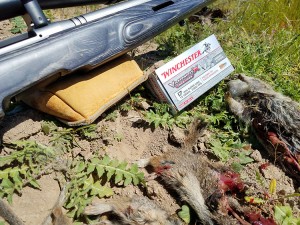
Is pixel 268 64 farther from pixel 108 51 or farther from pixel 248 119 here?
pixel 108 51

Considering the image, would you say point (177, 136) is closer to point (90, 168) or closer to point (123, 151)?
point (123, 151)

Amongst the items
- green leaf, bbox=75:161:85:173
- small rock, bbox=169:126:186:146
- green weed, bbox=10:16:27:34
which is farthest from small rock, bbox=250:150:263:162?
green weed, bbox=10:16:27:34

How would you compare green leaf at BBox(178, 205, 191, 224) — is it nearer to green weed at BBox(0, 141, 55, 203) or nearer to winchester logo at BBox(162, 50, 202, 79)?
green weed at BBox(0, 141, 55, 203)

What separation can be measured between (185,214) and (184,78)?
29.1 inches

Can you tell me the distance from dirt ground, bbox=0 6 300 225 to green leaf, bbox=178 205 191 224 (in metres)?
0.05

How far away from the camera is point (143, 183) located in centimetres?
173

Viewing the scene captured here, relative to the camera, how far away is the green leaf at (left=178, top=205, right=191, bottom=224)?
1643 millimetres

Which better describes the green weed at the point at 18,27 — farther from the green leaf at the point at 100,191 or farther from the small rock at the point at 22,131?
the green leaf at the point at 100,191

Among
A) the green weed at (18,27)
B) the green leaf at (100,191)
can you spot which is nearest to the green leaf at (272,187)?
the green leaf at (100,191)

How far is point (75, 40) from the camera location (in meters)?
1.82

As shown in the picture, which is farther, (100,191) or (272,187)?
(272,187)

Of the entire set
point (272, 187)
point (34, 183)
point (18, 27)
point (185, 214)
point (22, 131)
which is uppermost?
point (18, 27)

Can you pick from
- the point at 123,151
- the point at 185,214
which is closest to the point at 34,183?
the point at 123,151

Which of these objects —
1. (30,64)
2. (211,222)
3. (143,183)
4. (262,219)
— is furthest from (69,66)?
(262,219)
